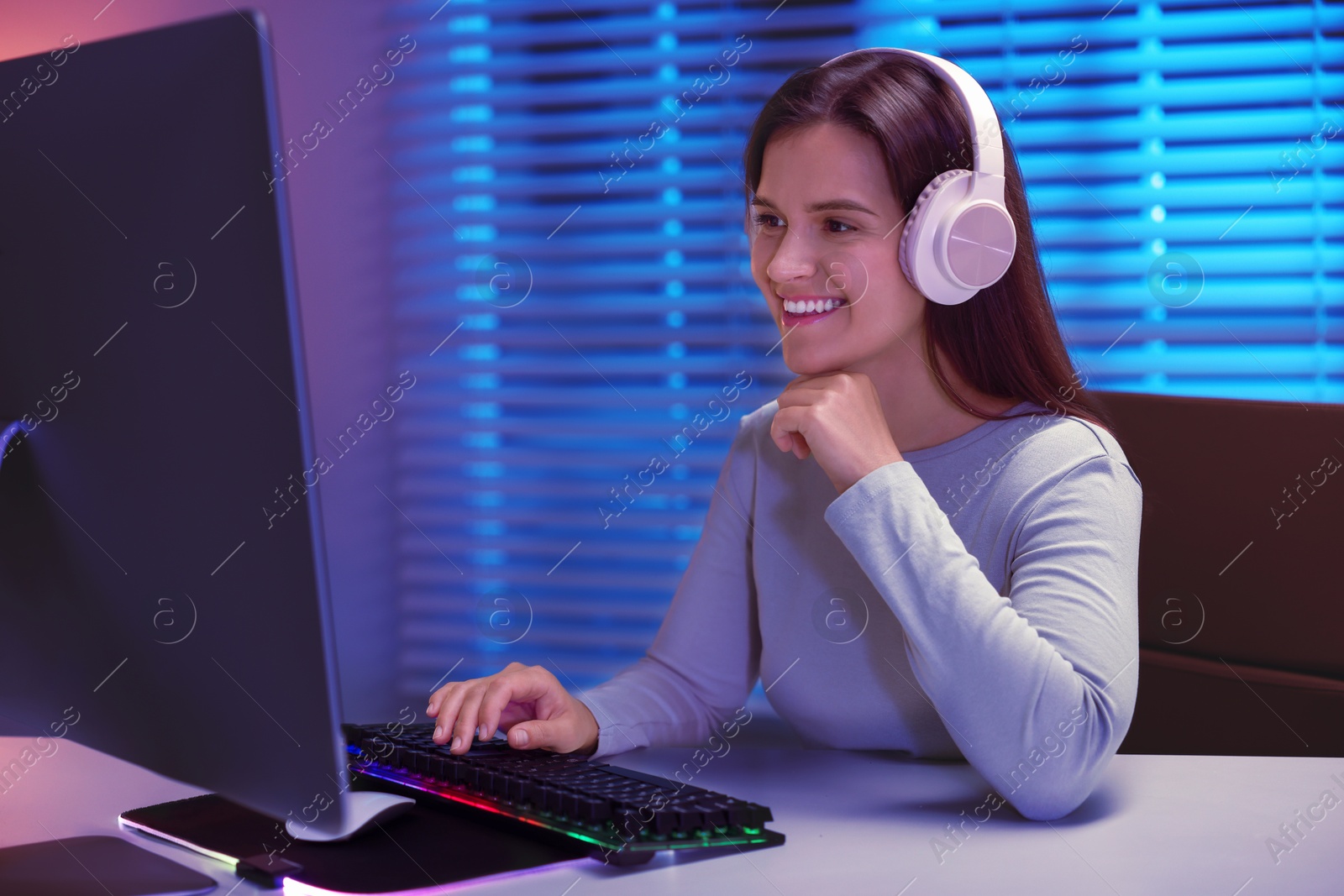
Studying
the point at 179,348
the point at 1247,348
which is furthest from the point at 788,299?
the point at 1247,348

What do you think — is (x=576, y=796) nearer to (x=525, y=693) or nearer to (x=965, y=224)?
(x=525, y=693)

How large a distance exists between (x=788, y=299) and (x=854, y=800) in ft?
Result: 1.85

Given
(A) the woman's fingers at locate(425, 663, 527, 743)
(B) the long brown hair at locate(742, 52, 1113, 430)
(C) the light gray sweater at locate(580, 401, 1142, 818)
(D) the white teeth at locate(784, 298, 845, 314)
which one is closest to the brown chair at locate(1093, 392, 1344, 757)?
(B) the long brown hair at locate(742, 52, 1113, 430)

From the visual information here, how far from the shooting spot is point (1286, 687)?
134 cm

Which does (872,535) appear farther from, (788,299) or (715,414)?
(715,414)

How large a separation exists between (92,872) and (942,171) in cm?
101

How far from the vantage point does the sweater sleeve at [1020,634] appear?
918 mm

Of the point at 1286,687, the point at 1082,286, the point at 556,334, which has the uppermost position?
the point at 556,334

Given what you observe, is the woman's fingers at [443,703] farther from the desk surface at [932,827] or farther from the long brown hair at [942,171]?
the long brown hair at [942,171]

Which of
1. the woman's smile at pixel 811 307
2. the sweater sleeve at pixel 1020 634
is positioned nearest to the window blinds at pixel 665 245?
the woman's smile at pixel 811 307

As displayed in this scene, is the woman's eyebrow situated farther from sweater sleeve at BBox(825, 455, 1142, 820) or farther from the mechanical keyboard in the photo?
the mechanical keyboard

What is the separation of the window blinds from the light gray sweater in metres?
0.78

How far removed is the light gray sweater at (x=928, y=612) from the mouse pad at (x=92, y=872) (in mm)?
445

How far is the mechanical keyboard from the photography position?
753 millimetres
